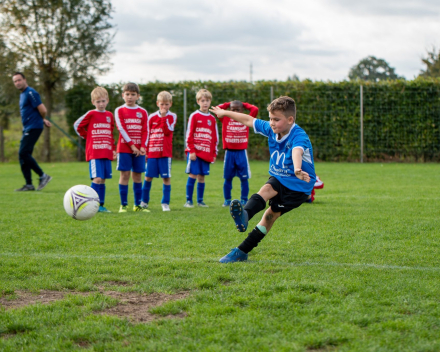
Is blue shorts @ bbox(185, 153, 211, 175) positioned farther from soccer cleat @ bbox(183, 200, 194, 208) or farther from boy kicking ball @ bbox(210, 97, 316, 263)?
boy kicking ball @ bbox(210, 97, 316, 263)

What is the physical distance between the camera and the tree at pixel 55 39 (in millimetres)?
21312

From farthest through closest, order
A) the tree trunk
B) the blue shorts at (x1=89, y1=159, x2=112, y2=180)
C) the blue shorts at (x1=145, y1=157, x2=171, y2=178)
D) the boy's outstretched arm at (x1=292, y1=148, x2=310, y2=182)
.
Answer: the tree trunk, the blue shorts at (x1=145, y1=157, x2=171, y2=178), the blue shorts at (x1=89, y1=159, x2=112, y2=180), the boy's outstretched arm at (x1=292, y1=148, x2=310, y2=182)

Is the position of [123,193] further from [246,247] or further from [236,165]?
[246,247]

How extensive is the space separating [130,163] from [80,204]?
2652mm

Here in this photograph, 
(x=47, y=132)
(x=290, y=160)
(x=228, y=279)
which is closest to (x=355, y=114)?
(x=47, y=132)

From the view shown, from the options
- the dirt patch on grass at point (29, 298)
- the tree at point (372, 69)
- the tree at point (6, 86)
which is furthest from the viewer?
the tree at point (372, 69)

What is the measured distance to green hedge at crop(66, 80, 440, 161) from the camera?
1808cm

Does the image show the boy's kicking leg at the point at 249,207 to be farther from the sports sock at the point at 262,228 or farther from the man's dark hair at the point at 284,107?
the man's dark hair at the point at 284,107

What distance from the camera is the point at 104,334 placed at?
9.28 ft

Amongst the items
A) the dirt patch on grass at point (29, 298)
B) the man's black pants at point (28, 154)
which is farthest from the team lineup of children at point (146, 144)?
the man's black pants at point (28, 154)

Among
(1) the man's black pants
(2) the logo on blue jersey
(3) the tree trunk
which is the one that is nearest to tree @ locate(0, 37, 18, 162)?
(3) the tree trunk

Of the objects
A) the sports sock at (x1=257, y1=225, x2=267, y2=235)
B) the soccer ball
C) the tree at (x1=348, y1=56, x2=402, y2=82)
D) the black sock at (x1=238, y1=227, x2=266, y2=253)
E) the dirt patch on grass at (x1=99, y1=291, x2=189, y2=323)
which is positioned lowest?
the dirt patch on grass at (x1=99, y1=291, x2=189, y2=323)

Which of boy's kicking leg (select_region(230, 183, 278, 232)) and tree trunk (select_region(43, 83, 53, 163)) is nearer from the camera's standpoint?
boy's kicking leg (select_region(230, 183, 278, 232))

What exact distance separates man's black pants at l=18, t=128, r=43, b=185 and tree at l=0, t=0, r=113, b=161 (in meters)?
11.2
